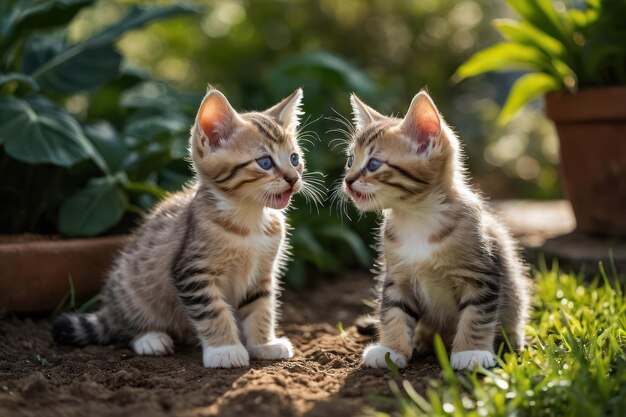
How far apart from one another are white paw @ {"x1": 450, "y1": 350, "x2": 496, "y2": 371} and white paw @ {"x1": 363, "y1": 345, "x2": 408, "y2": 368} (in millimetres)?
206

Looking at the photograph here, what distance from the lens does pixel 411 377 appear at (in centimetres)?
277

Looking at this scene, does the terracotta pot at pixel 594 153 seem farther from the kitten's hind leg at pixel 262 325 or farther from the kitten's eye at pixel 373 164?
the kitten's hind leg at pixel 262 325

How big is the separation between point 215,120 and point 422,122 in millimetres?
850

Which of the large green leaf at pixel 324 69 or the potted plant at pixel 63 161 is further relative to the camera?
the large green leaf at pixel 324 69

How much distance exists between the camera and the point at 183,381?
2820 millimetres

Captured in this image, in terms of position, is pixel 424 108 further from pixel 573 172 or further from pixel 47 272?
pixel 573 172

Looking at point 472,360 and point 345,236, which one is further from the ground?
point 472,360

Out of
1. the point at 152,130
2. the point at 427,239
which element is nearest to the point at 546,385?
the point at 427,239

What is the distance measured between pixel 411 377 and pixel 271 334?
0.79 meters

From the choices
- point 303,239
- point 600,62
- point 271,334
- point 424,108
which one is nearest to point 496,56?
point 600,62

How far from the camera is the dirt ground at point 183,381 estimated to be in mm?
2408

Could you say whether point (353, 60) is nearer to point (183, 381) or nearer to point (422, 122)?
point (422, 122)

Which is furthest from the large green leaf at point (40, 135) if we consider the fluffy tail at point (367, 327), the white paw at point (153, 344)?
the fluffy tail at point (367, 327)

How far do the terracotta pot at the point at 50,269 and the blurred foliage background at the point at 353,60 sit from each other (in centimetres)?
191
